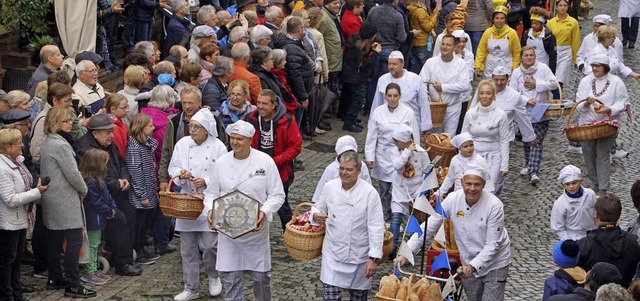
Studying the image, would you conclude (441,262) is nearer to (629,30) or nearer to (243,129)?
(243,129)

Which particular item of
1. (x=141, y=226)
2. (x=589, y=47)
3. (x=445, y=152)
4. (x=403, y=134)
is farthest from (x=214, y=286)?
(x=589, y=47)

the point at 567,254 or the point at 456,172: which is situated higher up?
the point at 456,172

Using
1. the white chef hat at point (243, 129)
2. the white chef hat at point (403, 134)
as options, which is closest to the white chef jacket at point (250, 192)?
the white chef hat at point (243, 129)

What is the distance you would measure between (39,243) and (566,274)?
552cm

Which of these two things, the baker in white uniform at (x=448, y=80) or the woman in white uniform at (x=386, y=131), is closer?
the woman in white uniform at (x=386, y=131)

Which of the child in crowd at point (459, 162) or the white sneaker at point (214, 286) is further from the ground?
the child in crowd at point (459, 162)

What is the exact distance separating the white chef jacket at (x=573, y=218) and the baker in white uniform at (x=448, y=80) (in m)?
4.06

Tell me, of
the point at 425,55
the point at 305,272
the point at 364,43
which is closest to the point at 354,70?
the point at 364,43

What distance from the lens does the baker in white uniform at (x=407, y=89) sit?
15.8 m

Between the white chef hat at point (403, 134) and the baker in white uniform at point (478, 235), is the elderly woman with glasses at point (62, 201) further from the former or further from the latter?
the white chef hat at point (403, 134)

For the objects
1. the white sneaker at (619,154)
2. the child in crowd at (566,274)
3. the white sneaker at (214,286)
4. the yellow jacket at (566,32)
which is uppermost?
the yellow jacket at (566,32)

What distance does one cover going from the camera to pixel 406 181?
14188 millimetres

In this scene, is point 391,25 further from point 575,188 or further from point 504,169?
point 575,188

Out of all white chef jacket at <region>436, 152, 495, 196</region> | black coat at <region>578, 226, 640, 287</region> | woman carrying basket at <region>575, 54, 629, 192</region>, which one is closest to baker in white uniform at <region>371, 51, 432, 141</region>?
woman carrying basket at <region>575, 54, 629, 192</region>
